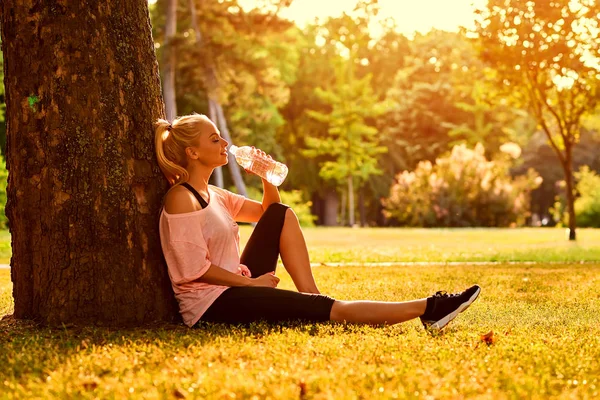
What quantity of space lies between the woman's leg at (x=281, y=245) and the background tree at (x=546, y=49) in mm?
14242

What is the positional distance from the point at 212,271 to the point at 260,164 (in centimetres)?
128

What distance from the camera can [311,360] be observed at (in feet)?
15.5

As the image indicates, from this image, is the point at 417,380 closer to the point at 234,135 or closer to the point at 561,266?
the point at 561,266

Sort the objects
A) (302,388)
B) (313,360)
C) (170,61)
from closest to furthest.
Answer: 1. (302,388)
2. (313,360)
3. (170,61)

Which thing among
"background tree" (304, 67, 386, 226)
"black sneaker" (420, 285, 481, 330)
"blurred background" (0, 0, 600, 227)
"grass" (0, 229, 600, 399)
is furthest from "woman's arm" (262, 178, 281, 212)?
"background tree" (304, 67, 386, 226)

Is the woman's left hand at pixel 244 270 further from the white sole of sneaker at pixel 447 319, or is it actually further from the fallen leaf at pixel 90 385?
the fallen leaf at pixel 90 385

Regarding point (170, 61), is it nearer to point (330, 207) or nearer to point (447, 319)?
point (330, 207)

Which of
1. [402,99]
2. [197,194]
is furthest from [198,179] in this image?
[402,99]

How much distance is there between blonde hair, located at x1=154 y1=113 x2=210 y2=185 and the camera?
6133 millimetres

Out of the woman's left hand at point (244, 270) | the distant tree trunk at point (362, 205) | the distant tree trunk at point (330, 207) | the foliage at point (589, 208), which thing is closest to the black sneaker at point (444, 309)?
the woman's left hand at point (244, 270)

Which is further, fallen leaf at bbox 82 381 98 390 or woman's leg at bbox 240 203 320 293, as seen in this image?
woman's leg at bbox 240 203 320 293

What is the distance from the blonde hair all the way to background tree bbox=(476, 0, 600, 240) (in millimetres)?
14680

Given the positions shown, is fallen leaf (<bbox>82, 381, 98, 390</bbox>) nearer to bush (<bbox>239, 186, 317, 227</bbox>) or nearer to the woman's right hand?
the woman's right hand

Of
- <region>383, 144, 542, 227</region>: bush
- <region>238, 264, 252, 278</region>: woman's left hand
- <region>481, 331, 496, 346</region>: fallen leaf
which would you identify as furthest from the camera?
<region>383, 144, 542, 227</region>: bush
